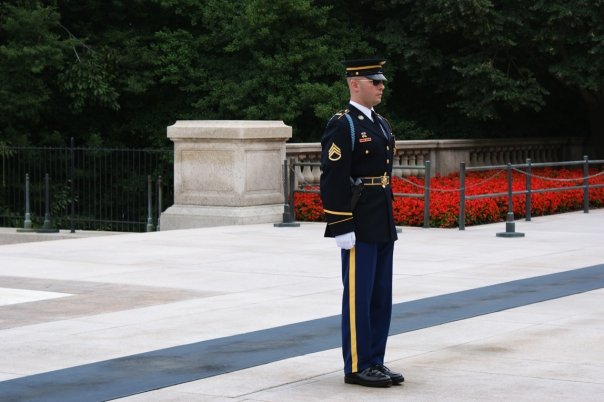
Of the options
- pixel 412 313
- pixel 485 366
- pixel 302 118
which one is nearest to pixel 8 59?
pixel 302 118

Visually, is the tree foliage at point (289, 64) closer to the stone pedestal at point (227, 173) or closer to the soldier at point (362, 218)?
the stone pedestal at point (227, 173)

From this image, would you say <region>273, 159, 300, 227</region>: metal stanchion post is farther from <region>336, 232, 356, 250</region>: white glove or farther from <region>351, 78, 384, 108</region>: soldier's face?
<region>336, 232, 356, 250</region>: white glove

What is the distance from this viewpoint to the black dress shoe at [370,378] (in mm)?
7664

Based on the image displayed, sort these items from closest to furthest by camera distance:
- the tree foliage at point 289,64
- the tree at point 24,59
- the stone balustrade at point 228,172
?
the stone balustrade at point 228,172 → the tree foliage at point 289,64 → the tree at point 24,59

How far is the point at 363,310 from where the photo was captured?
784cm

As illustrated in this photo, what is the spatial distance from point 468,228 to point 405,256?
408cm

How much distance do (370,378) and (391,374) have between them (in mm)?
148

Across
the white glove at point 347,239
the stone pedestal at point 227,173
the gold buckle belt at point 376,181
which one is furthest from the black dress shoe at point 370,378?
the stone pedestal at point 227,173

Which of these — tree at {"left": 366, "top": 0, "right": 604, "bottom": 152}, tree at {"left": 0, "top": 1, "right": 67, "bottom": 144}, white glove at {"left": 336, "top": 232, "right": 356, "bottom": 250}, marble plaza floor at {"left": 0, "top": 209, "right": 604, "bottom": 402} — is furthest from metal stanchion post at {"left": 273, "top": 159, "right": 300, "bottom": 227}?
white glove at {"left": 336, "top": 232, "right": 356, "bottom": 250}

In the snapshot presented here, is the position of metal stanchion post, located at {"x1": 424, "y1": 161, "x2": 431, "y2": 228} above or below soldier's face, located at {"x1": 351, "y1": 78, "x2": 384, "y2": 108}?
below

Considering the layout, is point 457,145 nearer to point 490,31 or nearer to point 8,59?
point 490,31

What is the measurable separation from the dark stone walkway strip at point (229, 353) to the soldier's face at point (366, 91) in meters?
1.89

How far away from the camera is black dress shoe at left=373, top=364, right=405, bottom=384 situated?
7.73m

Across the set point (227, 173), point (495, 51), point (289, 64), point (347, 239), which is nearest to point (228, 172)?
point (227, 173)
